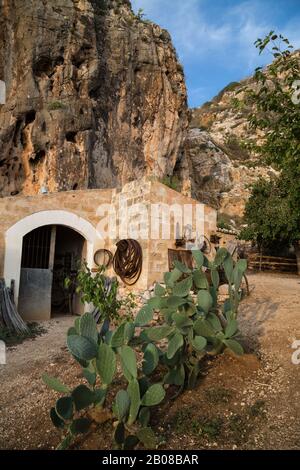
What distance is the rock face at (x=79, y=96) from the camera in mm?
15500

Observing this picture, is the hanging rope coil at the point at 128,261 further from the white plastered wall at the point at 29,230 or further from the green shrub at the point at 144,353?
the green shrub at the point at 144,353

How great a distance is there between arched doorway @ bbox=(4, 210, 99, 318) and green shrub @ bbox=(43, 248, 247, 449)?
4.41m

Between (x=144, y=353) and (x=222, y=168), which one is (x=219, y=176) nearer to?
(x=222, y=168)

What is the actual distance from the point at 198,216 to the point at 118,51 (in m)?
16.5

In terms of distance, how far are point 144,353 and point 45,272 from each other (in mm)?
5579

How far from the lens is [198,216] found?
7.46m

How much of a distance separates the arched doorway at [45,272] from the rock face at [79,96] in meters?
7.37

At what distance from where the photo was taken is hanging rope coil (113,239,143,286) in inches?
258

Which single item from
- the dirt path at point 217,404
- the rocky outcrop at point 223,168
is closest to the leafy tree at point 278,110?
the dirt path at point 217,404

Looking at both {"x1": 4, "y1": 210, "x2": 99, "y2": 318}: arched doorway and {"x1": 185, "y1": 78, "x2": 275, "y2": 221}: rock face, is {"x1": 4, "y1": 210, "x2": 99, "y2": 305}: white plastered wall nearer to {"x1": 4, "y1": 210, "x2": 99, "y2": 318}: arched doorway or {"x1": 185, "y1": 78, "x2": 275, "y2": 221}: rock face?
{"x1": 4, "y1": 210, "x2": 99, "y2": 318}: arched doorway

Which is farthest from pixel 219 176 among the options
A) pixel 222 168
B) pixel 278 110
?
pixel 278 110

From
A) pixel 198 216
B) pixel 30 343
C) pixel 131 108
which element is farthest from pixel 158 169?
pixel 30 343

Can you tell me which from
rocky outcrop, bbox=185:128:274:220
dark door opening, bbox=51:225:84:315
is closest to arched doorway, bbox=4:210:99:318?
dark door opening, bbox=51:225:84:315

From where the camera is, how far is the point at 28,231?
6945mm
